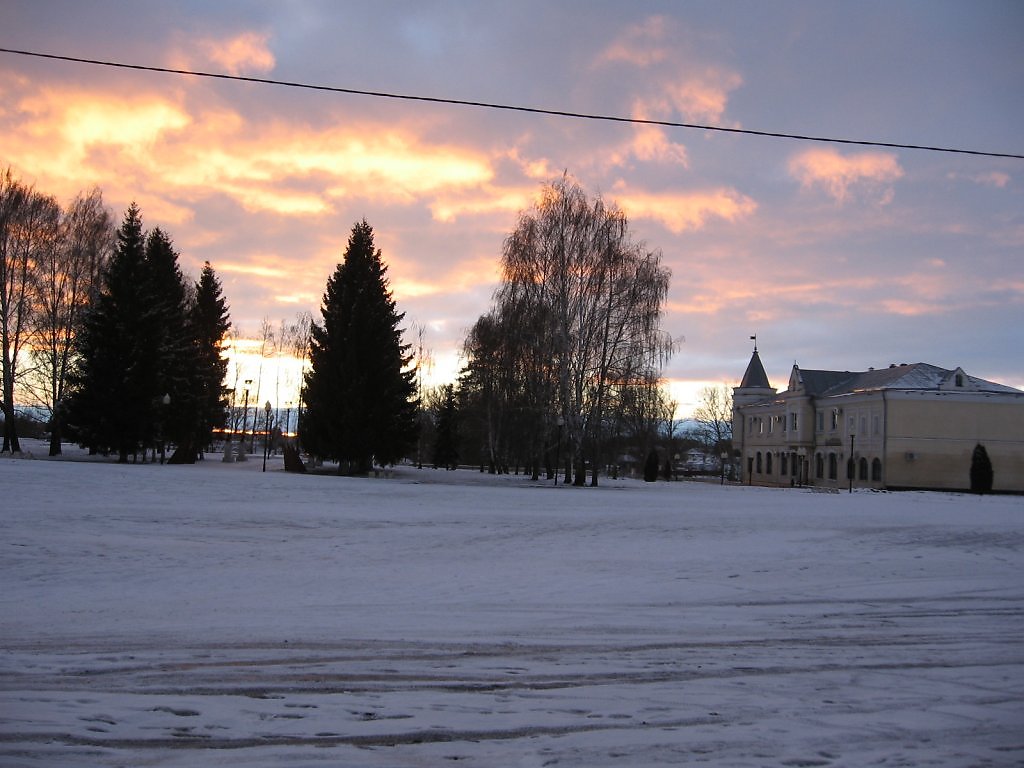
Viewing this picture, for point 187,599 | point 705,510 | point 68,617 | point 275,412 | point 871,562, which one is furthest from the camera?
point 275,412

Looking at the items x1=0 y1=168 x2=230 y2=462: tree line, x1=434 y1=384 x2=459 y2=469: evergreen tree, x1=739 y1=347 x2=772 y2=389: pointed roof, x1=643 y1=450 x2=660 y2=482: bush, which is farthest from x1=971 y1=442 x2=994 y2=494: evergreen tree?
x1=0 y1=168 x2=230 y2=462: tree line

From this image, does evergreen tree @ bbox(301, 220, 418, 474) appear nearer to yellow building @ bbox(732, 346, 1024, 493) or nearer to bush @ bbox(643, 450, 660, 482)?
bush @ bbox(643, 450, 660, 482)

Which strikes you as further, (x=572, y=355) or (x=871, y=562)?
(x=572, y=355)

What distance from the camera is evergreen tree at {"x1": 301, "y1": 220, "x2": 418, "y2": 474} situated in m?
43.8

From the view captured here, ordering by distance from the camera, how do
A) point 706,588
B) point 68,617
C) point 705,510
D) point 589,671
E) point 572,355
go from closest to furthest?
point 589,671 → point 68,617 → point 706,588 → point 705,510 → point 572,355

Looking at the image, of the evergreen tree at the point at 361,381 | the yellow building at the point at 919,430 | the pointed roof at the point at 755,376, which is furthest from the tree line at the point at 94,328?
the pointed roof at the point at 755,376

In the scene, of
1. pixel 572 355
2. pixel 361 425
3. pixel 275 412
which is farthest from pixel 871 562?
pixel 275 412

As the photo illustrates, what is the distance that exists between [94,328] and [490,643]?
36720mm

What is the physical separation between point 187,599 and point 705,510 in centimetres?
1785

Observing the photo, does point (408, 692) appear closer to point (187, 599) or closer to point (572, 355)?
point (187, 599)

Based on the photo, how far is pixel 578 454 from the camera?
4334 centimetres

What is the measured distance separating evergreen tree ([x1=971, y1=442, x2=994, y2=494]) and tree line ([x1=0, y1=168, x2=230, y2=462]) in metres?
45.9

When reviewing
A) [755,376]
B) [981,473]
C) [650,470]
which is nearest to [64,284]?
[650,470]

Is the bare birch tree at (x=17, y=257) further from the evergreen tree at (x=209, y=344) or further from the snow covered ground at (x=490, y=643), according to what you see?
the snow covered ground at (x=490, y=643)
